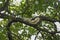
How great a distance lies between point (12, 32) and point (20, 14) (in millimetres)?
727

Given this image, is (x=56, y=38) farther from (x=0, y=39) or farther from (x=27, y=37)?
(x=0, y=39)

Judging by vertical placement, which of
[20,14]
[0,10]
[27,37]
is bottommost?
[27,37]

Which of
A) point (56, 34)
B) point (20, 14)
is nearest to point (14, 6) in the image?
point (20, 14)

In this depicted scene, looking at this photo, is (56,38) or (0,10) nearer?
(0,10)

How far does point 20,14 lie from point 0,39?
883mm

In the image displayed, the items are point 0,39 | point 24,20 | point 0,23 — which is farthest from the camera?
point 0,23

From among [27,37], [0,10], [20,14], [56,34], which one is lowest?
[27,37]

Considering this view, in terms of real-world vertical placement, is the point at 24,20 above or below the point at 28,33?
above

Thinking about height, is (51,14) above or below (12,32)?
above

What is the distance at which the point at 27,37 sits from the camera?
615 cm

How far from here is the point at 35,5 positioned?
16.5 ft

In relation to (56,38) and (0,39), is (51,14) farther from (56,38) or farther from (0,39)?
(0,39)

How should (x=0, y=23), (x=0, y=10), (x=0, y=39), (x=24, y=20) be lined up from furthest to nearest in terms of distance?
(x=0, y=23) < (x=0, y=39) < (x=0, y=10) < (x=24, y=20)

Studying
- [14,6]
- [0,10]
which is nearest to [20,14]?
[14,6]
